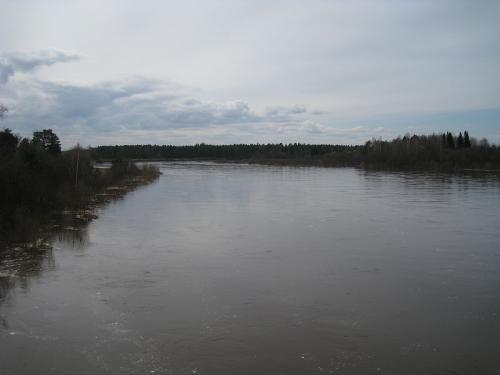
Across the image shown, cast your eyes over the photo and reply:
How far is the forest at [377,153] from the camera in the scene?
78000 mm

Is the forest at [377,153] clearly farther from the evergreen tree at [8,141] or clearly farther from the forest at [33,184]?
the evergreen tree at [8,141]

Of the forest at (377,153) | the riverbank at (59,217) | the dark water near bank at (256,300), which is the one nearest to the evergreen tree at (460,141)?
the forest at (377,153)

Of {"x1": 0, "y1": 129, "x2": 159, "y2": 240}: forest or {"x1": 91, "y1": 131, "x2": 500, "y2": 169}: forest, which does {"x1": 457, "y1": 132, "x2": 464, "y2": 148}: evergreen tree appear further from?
{"x1": 0, "y1": 129, "x2": 159, "y2": 240}: forest

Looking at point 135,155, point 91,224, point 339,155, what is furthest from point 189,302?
point 135,155

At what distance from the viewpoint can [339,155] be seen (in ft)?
328

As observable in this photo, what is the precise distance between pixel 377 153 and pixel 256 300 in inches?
3286

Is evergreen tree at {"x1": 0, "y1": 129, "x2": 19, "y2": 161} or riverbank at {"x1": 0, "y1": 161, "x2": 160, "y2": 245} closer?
riverbank at {"x1": 0, "y1": 161, "x2": 160, "y2": 245}

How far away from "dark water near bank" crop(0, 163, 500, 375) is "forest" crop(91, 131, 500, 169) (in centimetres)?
4326

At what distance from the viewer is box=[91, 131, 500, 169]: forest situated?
3071 inches

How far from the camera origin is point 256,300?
31.6 feet

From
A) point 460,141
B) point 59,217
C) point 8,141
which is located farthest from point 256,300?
point 460,141

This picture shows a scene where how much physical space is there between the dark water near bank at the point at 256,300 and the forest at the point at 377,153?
43256 mm

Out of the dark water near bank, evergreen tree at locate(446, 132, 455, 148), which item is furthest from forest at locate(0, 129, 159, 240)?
evergreen tree at locate(446, 132, 455, 148)

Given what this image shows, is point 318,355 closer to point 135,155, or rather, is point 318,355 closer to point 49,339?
point 49,339
